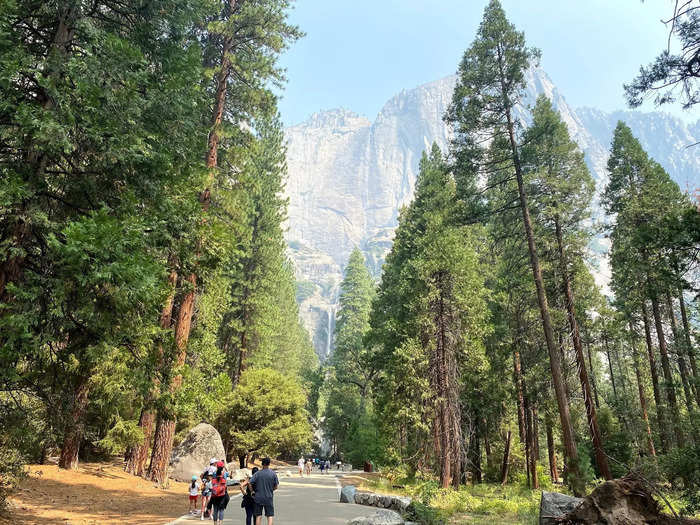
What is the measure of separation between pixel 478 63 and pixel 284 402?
21.6m

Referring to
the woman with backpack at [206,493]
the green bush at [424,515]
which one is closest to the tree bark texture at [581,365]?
the green bush at [424,515]

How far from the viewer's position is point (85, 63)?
6777 mm

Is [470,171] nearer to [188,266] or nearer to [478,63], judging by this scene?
[478,63]

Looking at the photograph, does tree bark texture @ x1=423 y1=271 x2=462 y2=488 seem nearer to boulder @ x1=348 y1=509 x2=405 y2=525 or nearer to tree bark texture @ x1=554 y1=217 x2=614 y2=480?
tree bark texture @ x1=554 y1=217 x2=614 y2=480

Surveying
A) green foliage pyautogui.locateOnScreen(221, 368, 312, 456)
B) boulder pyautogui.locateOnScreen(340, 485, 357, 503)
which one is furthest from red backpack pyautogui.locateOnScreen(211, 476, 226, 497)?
green foliage pyautogui.locateOnScreen(221, 368, 312, 456)

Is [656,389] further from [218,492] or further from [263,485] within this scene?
[218,492]

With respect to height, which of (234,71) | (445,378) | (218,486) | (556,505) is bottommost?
(556,505)

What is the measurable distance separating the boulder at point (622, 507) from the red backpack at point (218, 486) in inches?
256

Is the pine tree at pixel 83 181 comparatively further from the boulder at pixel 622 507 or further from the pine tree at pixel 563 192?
the pine tree at pixel 563 192

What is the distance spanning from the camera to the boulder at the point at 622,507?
5879 mm

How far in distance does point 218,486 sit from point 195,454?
34.3ft

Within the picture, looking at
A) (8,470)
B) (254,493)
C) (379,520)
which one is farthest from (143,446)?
(379,520)

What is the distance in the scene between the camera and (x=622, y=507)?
5.99 metres

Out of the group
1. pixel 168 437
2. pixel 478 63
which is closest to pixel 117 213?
pixel 168 437
